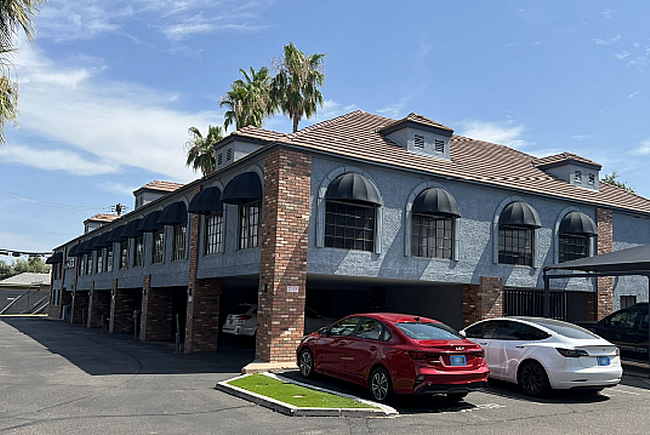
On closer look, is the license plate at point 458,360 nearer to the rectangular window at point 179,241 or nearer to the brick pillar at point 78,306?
the rectangular window at point 179,241

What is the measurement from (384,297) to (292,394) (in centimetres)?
1273

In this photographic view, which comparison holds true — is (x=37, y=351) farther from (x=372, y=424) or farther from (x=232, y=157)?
(x=372, y=424)

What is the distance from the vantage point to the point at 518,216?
19750 millimetres

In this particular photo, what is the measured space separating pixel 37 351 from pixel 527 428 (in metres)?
16.9

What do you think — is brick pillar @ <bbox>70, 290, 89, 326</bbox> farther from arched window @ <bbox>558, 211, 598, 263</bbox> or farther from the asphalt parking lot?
arched window @ <bbox>558, 211, 598, 263</bbox>

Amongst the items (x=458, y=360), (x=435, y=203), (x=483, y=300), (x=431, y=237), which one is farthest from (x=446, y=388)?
(x=483, y=300)

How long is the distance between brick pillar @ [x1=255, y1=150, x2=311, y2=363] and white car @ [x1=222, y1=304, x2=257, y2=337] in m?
4.74

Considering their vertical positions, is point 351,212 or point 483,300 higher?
point 351,212

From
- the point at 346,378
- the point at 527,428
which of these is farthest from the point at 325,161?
the point at 527,428

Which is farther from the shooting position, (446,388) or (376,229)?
(376,229)

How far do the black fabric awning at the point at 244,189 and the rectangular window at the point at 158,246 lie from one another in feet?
28.6

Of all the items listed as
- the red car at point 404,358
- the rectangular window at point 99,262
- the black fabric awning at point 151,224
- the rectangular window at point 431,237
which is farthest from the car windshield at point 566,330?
the rectangular window at point 99,262

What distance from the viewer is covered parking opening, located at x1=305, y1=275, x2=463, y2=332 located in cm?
2017

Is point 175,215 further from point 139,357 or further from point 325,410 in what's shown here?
point 325,410
